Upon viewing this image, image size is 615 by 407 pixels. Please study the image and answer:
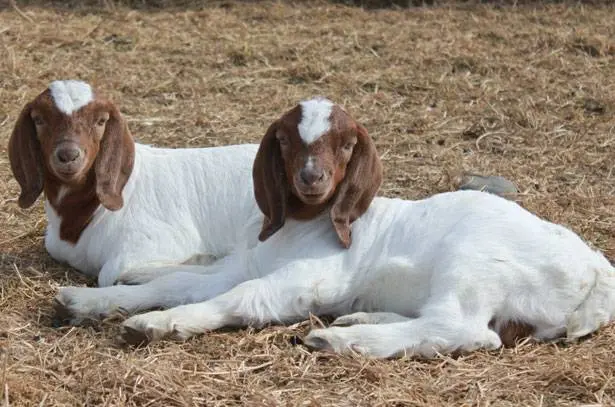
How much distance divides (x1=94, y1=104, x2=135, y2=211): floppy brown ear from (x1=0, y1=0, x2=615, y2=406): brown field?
0.52 metres

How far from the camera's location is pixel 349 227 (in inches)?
220

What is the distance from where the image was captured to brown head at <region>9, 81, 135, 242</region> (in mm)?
5734

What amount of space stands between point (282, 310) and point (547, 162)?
3.63 metres

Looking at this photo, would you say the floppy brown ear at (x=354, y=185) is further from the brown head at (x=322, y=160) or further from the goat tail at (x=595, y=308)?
the goat tail at (x=595, y=308)

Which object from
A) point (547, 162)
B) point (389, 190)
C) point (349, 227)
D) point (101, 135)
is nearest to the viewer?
point (349, 227)

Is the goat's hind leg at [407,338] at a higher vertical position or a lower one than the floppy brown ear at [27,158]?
lower

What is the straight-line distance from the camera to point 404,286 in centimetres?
540

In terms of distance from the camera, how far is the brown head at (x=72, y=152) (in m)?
5.73

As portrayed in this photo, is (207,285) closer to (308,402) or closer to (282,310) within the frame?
(282,310)

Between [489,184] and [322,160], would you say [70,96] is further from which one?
[489,184]

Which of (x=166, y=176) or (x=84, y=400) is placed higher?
(x=166, y=176)

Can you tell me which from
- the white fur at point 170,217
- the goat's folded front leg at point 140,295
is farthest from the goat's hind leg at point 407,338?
the white fur at point 170,217

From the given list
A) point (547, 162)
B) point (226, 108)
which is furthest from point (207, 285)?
point (226, 108)

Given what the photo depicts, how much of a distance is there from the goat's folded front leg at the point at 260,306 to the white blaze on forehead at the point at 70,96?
122 centimetres
